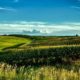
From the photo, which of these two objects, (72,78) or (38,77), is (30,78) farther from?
(72,78)

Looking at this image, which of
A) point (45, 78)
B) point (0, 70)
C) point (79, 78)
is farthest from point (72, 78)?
point (0, 70)

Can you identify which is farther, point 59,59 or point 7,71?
point 59,59

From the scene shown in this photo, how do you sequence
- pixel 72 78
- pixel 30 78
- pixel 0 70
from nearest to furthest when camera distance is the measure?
1. pixel 30 78
2. pixel 72 78
3. pixel 0 70

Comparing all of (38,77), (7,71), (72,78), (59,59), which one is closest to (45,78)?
(38,77)

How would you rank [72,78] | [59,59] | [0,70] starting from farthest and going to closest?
[59,59] → [0,70] → [72,78]

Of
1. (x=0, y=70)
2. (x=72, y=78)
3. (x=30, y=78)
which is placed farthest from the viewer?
(x=0, y=70)

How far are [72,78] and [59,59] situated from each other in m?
22.2

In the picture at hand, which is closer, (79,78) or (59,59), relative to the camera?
(79,78)

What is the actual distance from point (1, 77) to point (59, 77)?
7.56ft

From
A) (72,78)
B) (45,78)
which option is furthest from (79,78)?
(45,78)

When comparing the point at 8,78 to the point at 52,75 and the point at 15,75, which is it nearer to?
the point at 15,75

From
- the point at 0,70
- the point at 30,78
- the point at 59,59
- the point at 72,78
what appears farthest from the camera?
the point at 59,59

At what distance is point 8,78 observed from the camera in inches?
553

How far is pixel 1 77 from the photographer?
1423cm
